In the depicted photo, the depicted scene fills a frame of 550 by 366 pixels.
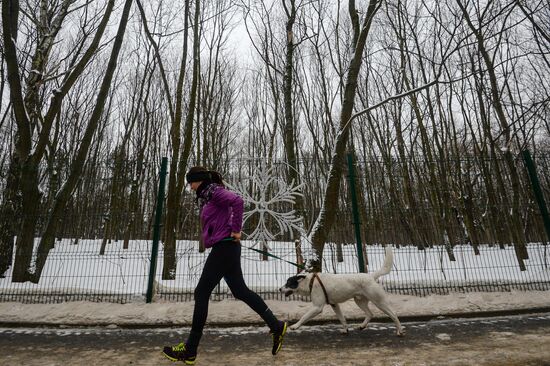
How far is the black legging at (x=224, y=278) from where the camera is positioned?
2.85 meters

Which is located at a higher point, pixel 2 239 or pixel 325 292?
pixel 2 239

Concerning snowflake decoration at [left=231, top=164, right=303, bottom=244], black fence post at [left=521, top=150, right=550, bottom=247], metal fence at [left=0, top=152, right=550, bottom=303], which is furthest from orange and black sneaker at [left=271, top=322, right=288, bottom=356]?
black fence post at [left=521, top=150, right=550, bottom=247]

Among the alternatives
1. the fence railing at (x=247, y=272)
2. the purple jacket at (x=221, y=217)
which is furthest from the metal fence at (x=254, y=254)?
the purple jacket at (x=221, y=217)

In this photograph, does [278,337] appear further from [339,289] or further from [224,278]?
[339,289]

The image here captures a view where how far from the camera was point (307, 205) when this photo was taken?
720 centimetres

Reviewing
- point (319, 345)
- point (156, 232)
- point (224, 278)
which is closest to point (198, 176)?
point (224, 278)

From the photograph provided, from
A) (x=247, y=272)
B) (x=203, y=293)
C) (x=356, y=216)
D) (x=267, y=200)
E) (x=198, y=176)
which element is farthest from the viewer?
(x=267, y=200)

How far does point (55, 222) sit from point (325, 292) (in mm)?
6175

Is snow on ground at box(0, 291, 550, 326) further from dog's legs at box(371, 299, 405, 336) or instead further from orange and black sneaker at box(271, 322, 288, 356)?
orange and black sneaker at box(271, 322, 288, 356)

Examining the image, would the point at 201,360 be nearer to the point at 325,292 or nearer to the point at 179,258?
the point at 325,292

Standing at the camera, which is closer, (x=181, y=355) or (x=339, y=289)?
(x=181, y=355)

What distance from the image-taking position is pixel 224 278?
9.63 feet

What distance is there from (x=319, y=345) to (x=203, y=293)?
5.47 ft

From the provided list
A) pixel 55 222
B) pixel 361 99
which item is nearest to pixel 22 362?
pixel 55 222
